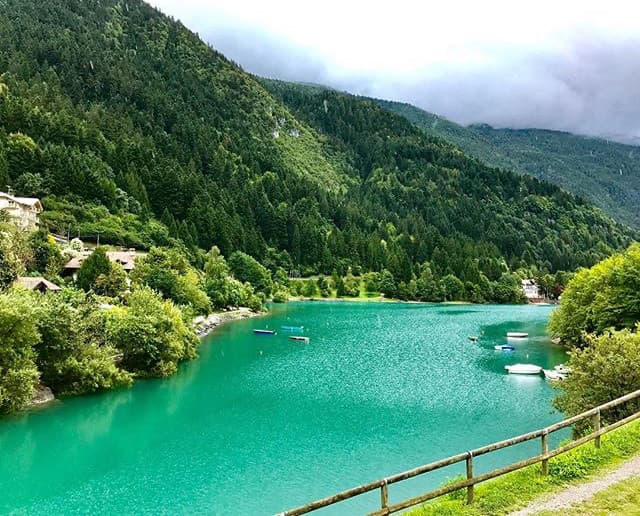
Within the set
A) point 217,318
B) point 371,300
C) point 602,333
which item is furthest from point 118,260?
point 371,300

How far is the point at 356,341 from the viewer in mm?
73000

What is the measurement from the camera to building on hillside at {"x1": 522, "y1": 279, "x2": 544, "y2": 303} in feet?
539

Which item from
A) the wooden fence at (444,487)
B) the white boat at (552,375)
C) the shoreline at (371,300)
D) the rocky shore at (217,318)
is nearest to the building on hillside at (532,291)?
the shoreline at (371,300)

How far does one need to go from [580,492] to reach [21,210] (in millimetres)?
91508

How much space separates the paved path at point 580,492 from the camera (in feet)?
41.2

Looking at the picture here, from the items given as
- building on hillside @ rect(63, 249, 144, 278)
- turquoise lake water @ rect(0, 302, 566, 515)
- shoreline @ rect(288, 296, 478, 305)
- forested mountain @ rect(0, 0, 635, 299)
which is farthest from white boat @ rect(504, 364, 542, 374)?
shoreline @ rect(288, 296, 478, 305)

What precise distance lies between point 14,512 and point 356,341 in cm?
5275

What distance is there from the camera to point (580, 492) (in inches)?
520

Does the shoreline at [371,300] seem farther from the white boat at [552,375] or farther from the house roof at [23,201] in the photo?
the white boat at [552,375]

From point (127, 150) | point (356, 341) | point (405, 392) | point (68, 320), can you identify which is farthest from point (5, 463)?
point (127, 150)

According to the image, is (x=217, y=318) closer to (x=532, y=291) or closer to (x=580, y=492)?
(x=580, y=492)

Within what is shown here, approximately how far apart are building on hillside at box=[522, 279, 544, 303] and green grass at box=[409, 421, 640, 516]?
6141 inches

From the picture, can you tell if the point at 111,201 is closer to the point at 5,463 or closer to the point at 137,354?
the point at 137,354

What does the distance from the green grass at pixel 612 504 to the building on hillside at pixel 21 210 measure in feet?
274
